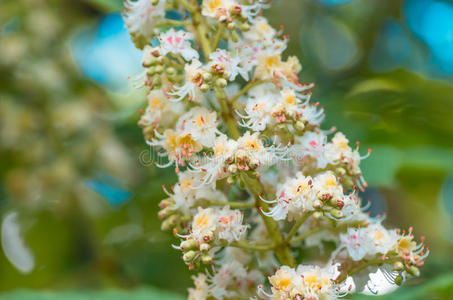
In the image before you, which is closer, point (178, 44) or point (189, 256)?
point (189, 256)

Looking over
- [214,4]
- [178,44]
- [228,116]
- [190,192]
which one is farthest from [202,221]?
[214,4]

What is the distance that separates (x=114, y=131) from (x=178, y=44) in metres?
2.11

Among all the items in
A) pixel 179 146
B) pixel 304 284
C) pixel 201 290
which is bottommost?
pixel 304 284

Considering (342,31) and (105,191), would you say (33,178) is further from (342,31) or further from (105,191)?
(342,31)

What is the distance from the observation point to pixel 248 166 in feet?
4.93

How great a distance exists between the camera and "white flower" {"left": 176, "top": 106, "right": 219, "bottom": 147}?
1580mm

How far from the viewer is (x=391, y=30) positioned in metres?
3.96

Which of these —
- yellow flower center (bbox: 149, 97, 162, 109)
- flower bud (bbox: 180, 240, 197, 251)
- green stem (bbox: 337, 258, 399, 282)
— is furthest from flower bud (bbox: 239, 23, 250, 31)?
green stem (bbox: 337, 258, 399, 282)

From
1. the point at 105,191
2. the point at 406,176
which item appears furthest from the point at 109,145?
the point at 406,176

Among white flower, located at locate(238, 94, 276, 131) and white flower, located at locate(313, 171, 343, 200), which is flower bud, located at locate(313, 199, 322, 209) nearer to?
white flower, located at locate(313, 171, 343, 200)

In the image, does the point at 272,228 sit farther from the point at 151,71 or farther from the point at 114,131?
the point at 114,131

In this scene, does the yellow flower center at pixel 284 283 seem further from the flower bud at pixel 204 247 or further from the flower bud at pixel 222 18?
the flower bud at pixel 222 18

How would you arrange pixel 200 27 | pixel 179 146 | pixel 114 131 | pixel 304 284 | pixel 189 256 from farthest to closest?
pixel 114 131, pixel 200 27, pixel 179 146, pixel 189 256, pixel 304 284

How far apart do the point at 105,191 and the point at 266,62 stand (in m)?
2.61
